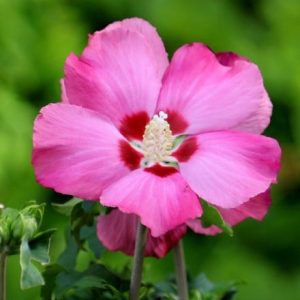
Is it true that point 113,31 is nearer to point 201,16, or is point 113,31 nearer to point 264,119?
point 264,119

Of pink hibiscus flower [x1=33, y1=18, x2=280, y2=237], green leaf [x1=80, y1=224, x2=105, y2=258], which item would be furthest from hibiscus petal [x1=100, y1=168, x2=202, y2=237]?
green leaf [x1=80, y1=224, x2=105, y2=258]

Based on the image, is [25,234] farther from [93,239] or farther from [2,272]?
[93,239]

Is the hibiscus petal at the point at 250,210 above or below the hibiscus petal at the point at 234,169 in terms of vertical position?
below

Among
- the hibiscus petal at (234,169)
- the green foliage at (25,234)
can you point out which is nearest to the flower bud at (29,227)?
the green foliage at (25,234)

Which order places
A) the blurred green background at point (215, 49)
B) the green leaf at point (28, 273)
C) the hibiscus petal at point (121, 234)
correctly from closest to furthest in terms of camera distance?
1. the green leaf at point (28, 273)
2. the hibiscus petal at point (121, 234)
3. the blurred green background at point (215, 49)

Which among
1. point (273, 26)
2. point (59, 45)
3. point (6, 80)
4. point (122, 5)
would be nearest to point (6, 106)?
point (6, 80)

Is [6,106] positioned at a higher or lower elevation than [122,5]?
lower

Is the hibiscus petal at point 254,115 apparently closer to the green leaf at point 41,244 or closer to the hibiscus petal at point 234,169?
the hibiscus petal at point 234,169

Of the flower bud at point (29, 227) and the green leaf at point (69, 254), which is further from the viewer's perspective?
the green leaf at point (69, 254)
